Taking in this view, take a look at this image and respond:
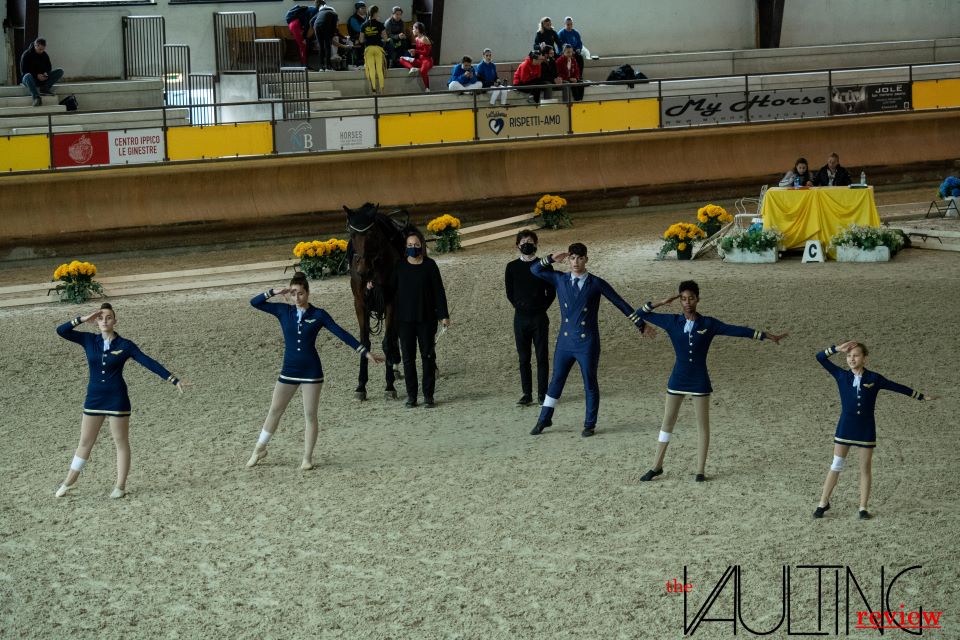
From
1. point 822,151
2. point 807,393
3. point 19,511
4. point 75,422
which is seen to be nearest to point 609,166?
point 822,151

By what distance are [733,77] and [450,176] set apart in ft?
19.0

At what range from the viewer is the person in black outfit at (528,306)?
12.0m

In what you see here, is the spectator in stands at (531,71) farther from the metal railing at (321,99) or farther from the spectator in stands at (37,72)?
the spectator in stands at (37,72)

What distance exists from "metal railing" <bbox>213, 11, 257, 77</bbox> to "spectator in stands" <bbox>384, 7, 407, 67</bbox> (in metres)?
2.55

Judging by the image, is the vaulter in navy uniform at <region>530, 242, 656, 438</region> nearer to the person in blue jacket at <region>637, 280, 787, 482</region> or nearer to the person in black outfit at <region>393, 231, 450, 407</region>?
the person in blue jacket at <region>637, 280, 787, 482</region>

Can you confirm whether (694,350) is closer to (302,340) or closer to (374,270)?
(302,340)

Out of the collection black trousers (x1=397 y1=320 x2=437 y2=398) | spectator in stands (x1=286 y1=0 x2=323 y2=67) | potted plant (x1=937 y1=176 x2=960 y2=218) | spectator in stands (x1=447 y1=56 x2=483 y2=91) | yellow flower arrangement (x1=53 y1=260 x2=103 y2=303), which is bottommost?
black trousers (x1=397 y1=320 x2=437 y2=398)

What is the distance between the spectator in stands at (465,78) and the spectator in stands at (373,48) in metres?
1.39

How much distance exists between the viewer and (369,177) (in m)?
21.6

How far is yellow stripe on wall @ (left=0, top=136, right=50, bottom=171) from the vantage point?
18.2 metres

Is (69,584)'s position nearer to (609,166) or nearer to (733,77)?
(609,166)

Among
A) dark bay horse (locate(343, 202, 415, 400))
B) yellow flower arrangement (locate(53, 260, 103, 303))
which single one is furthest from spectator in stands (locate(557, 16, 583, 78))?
dark bay horse (locate(343, 202, 415, 400))

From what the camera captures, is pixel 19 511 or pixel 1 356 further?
pixel 1 356

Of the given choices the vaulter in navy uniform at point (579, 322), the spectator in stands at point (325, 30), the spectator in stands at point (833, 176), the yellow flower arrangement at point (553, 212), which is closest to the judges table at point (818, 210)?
the spectator in stands at point (833, 176)
